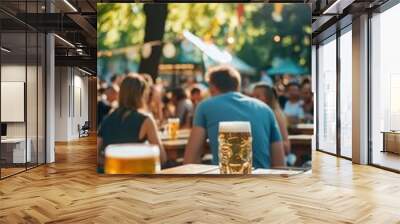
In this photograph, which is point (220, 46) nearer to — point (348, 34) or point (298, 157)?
point (298, 157)

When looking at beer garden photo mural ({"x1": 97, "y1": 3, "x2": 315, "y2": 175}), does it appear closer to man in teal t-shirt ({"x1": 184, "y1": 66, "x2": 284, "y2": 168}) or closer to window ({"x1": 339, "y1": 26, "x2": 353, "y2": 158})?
man in teal t-shirt ({"x1": 184, "y1": 66, "x2": 284, "y2": 168})

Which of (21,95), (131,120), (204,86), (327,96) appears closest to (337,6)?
(204,86)

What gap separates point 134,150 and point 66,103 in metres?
10.2

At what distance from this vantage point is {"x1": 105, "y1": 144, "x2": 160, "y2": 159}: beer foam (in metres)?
6.34

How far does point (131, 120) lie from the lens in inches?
249

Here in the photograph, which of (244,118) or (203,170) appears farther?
(203,170)

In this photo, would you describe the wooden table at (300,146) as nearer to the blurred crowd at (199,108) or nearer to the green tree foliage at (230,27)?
the blurred crowd at (199,108)

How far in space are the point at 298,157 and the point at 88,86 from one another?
1562cm

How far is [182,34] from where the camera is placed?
6348 millimetres

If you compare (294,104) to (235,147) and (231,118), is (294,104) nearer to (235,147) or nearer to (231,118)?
(231,118)

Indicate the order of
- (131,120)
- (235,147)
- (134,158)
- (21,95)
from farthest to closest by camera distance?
(21,95) → (134,158) → (131,120) → (235,147)

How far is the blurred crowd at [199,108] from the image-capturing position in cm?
630

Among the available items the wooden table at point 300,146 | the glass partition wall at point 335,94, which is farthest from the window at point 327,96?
the wooden table at point 300,146

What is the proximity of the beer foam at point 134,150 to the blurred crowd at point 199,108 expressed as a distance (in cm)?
8
